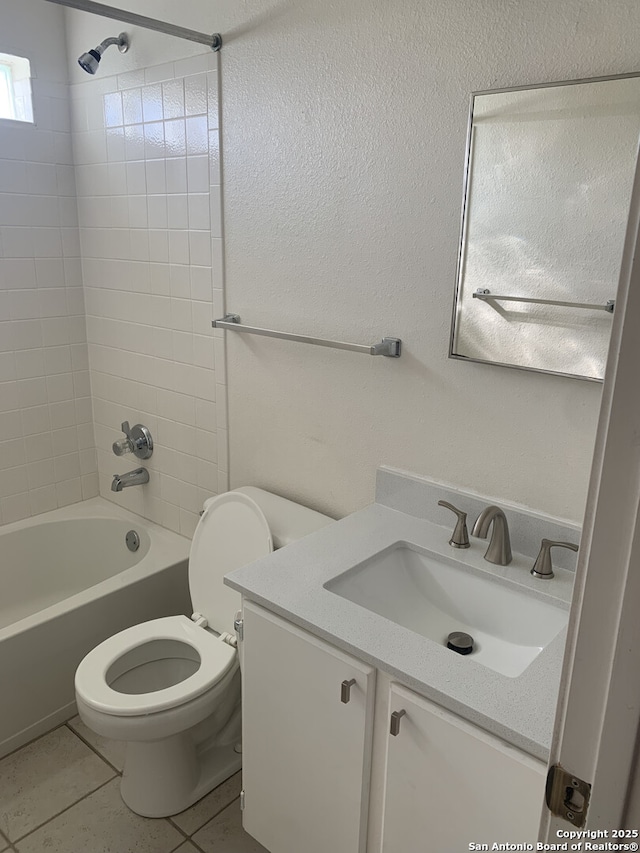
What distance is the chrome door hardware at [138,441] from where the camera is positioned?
8.46 ft

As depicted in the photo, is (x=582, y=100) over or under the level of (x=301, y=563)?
over

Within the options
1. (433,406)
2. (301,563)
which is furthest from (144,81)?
(301,563)

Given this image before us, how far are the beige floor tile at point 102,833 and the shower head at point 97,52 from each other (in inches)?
85.6

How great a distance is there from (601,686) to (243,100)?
183 centimetres

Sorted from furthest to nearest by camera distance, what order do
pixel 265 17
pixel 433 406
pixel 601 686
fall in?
pixel 265 17 < pixel 433 406 < pixel 601 686

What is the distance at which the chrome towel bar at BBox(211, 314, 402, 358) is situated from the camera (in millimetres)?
1755

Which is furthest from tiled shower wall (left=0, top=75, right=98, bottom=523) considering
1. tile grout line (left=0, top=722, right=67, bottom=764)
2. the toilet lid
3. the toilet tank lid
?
the toilet tank lid

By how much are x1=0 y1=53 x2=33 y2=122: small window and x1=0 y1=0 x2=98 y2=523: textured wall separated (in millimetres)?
27

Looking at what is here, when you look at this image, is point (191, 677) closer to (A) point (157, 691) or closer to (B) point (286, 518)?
(A) point (157, 691)

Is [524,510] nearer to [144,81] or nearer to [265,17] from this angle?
[265,17]

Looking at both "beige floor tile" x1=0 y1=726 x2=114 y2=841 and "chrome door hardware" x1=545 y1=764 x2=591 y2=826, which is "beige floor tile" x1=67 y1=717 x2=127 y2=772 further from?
"chrome door hardware" x1=545 y1=764 x2=591 y2=826

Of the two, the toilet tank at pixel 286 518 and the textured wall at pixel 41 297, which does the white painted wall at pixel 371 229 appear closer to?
the toilet tank at pixel 286 518

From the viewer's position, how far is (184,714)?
1.77m

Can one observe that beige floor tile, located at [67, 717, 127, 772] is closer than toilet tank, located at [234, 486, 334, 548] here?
No
